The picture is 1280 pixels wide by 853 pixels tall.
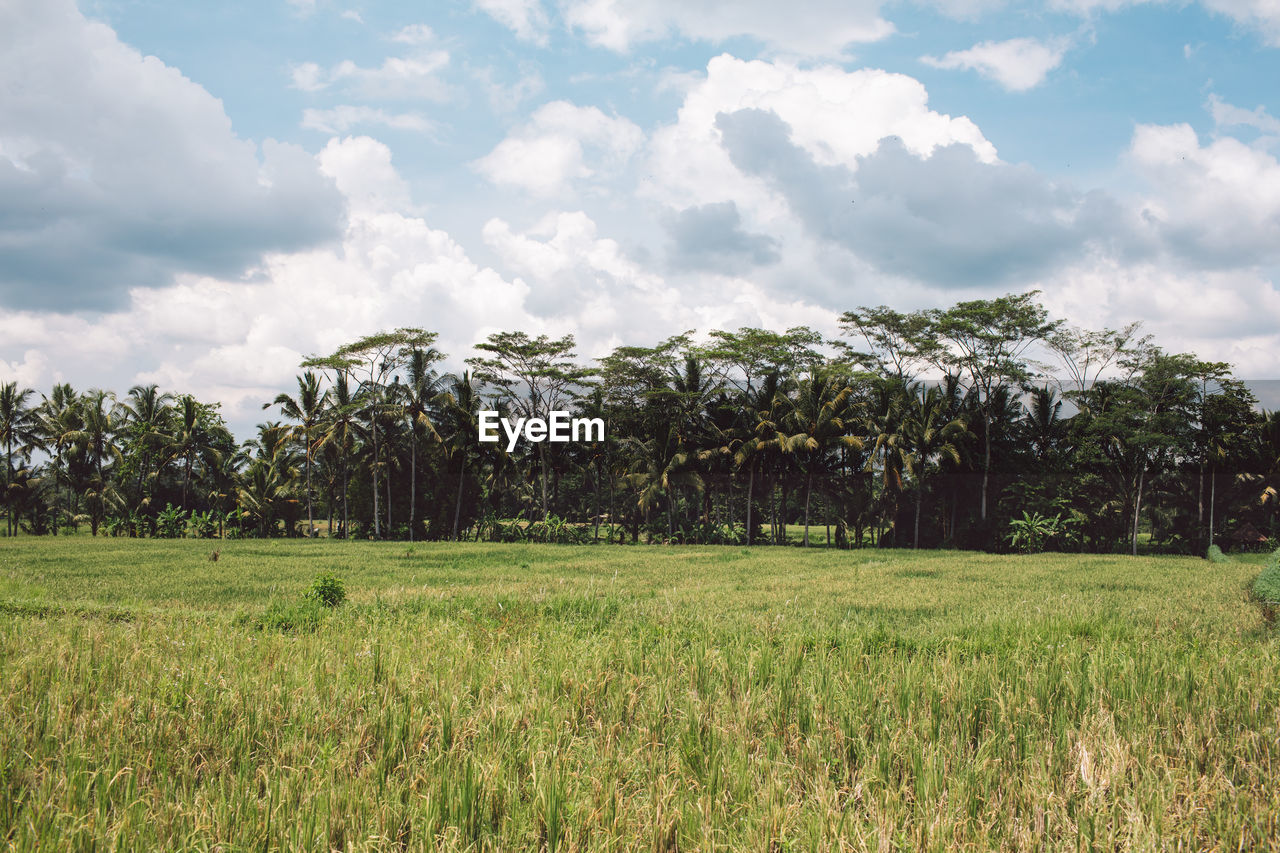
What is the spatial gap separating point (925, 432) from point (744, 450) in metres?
8.49

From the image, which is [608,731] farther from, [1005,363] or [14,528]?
[14,528]

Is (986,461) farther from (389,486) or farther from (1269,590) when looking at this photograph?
(389,486)

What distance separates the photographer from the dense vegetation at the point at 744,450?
33156 millimetres

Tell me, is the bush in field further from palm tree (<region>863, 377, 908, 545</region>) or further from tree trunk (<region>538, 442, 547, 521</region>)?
tree trunk (<region>538, 442, 547, 521</region>)

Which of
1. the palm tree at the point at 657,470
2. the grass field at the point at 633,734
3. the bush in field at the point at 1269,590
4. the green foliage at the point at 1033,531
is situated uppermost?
the palm tree at the point at 657,470

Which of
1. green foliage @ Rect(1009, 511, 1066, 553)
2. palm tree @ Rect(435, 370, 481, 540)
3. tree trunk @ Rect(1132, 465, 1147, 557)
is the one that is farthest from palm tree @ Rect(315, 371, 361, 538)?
tree trunk @ Rect(1132, 465, 1147, 557)

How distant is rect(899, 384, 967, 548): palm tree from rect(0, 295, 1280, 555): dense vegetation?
0.44ft

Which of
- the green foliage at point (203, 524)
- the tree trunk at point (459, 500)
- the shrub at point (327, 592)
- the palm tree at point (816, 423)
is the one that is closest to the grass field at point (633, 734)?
the shrub at point (327, 592)

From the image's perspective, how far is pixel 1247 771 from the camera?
3.48m

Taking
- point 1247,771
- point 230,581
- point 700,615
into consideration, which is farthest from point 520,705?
point 230,581

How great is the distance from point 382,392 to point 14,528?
2939 cm

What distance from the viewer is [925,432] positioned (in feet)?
109

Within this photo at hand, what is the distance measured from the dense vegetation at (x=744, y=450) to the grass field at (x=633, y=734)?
27.6 metres

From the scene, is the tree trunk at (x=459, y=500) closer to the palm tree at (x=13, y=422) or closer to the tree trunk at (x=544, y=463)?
the tree trunk at (x=544, y=463)
